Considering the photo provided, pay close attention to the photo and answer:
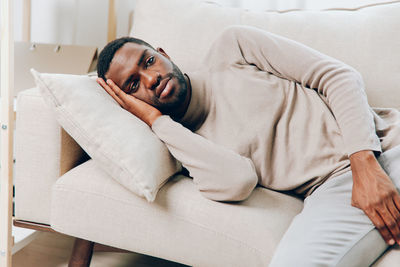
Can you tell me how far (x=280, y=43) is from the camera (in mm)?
1206

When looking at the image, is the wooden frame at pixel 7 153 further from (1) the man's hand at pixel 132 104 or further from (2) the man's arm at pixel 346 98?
(2) the man's arm at pixel 346 98

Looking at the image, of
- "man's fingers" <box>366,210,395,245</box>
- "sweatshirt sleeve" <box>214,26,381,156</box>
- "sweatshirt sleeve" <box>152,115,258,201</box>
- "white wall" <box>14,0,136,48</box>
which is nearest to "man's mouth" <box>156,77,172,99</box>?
"sweatshirt sleeve" <box>152,115,258,201</box>

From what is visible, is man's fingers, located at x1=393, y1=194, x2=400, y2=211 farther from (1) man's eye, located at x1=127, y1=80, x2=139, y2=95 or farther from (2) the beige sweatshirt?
(1) man's eye, located at x1=127, y1=80, x2=139, y2=95

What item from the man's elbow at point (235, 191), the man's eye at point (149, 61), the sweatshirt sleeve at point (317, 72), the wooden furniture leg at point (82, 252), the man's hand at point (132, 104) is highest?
the sweatshirt sleeve at point (317, 72)

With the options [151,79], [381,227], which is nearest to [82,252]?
[151,79]

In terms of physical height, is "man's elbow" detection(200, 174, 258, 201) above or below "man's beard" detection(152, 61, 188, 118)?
below

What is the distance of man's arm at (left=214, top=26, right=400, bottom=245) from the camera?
888mm

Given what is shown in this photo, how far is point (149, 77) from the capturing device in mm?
1203

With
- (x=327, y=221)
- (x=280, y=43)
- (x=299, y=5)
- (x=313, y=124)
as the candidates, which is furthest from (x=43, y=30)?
(x=327, y=221)

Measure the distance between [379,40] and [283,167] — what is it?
616 mm

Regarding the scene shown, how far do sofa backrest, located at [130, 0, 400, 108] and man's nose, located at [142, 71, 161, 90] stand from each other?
0.29 meters

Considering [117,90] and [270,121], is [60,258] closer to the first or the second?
[117,90]

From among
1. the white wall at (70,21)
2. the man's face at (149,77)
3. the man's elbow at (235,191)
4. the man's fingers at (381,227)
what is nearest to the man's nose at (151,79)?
the man's face at (149,77)

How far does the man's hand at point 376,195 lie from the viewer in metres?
0.85
